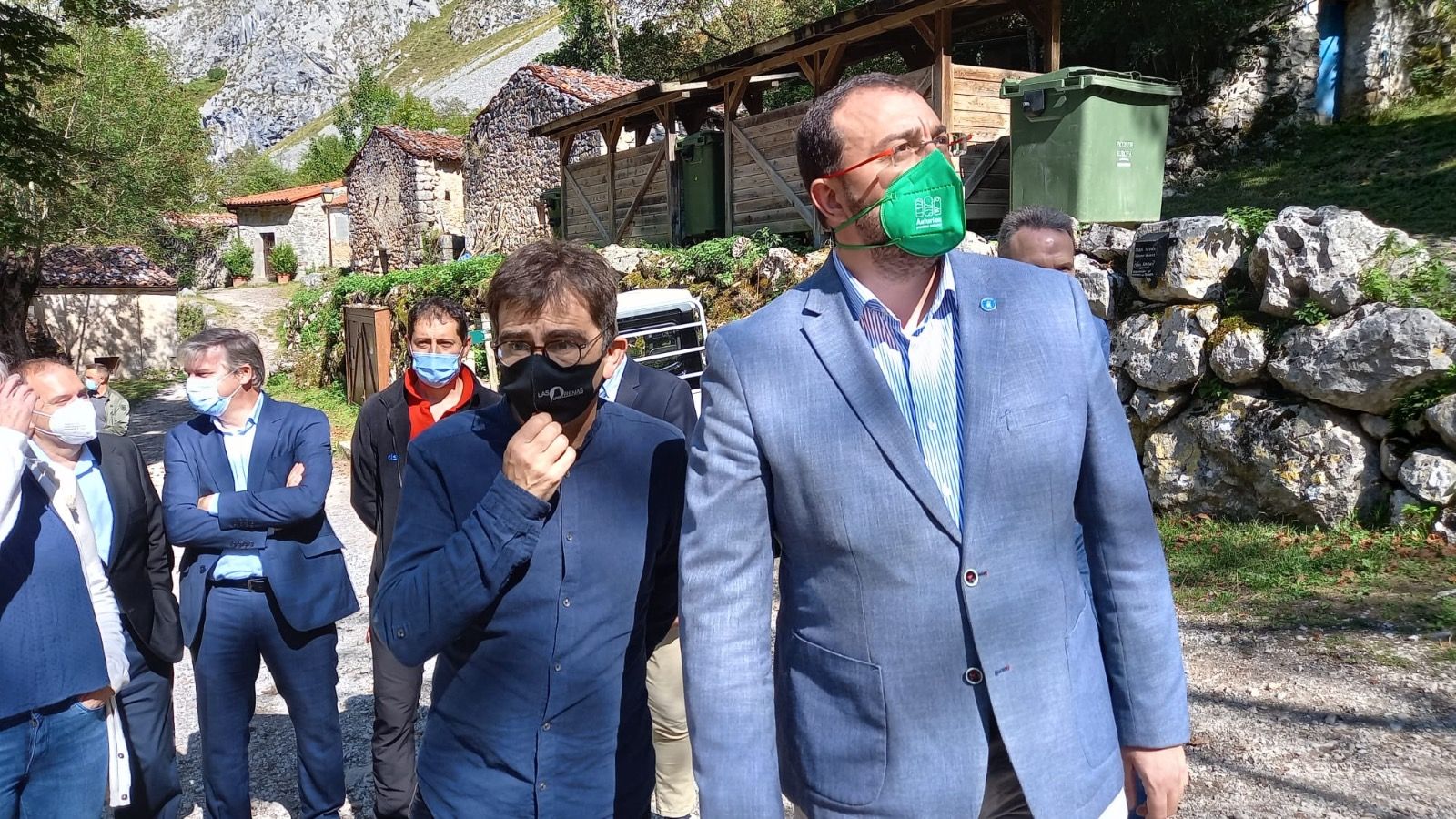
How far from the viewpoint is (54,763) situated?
250cm

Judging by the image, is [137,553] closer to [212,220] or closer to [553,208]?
[553,208]

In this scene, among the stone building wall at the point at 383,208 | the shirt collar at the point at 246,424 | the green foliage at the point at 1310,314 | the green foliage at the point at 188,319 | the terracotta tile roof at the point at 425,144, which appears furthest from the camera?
the stone building wall at the point at 383,208

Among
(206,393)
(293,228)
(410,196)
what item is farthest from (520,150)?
(293,228)

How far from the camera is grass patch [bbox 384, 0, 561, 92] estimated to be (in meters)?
86.5

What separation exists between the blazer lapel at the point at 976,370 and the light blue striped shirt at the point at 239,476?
9.03 feet

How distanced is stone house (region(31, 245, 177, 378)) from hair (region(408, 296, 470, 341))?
24.6 m

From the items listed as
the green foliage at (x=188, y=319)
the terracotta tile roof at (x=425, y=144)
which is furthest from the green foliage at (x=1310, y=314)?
the green foliage at (x=188, y=319)

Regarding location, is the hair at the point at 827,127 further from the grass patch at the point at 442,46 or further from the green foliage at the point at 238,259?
the grass patch at the point at 442,46

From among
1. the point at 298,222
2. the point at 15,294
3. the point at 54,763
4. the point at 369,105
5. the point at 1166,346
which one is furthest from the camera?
the point at 369,105

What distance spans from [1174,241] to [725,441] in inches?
226

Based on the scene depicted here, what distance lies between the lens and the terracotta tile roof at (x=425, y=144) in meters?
27.9

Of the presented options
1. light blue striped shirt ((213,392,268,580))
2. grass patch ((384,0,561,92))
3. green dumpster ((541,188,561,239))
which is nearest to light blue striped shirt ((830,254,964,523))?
light blue striped shirt ((213,392,268,580))

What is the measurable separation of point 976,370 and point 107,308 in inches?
1115

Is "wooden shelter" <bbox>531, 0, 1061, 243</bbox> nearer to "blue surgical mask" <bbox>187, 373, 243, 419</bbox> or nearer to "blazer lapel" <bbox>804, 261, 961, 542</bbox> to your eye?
"blue surgical mask" <bbox>187, 373, 243, 419</bbox>
